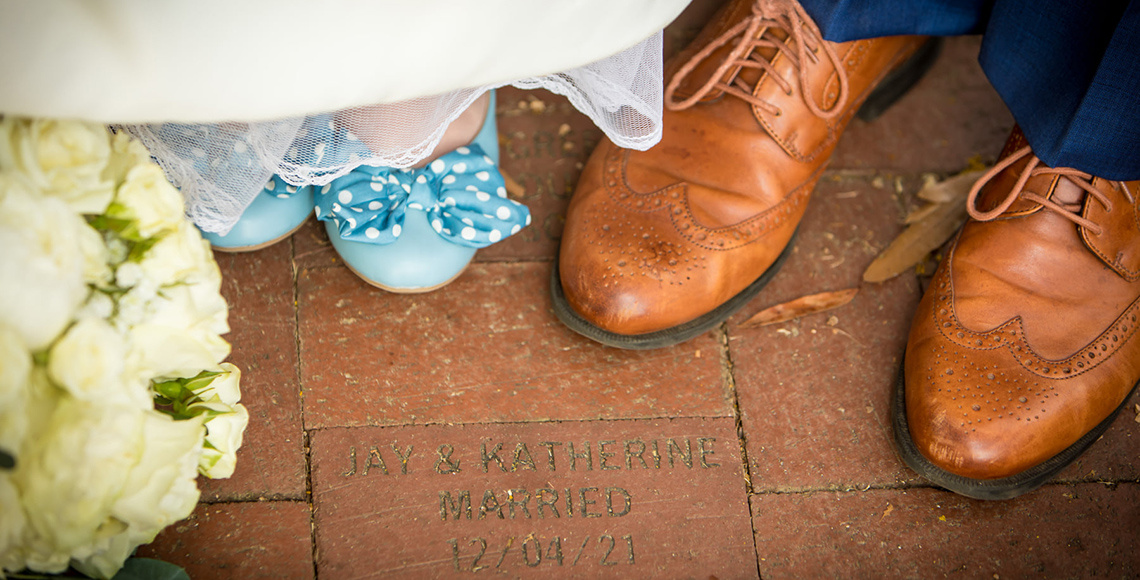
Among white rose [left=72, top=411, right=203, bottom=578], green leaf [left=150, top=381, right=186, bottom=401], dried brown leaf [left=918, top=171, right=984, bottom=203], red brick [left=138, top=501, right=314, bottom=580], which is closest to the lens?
white rose [left=72, top=411, right=203, bottom=578]

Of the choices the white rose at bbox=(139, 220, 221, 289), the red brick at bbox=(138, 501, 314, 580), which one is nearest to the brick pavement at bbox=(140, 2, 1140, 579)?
the red brick at bbox=(138, 501, 314, 580)

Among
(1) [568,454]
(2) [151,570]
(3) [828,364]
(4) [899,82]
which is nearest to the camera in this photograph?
(2) [151,570]

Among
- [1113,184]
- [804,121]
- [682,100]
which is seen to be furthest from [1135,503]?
[682,100]

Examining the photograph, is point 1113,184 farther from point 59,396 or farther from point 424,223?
point 59,396

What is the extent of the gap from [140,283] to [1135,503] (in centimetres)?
137

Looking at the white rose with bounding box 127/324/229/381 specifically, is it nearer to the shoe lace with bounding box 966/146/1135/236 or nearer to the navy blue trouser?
the navy blue trouser

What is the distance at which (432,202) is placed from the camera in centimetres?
111

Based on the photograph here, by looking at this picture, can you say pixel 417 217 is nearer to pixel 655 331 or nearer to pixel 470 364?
pixel 470 364

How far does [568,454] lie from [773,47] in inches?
27.9

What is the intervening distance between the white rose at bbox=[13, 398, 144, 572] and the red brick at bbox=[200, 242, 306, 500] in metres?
0.42

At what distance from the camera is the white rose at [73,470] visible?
A: 565 mm

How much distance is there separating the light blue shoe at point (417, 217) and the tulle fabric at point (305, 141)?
0.57ft

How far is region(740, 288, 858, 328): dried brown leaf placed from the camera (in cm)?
122

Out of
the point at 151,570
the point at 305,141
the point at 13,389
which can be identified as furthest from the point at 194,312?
the point at 151,570
